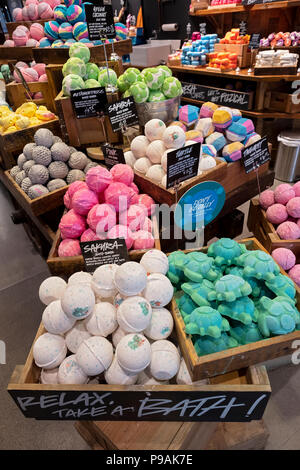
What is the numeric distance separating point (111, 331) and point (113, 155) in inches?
39.4

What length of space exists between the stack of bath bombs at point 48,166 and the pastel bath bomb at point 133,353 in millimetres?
1232

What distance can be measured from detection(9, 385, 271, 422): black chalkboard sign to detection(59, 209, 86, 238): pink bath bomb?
27.7 inches

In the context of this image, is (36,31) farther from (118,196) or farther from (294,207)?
(294,207)

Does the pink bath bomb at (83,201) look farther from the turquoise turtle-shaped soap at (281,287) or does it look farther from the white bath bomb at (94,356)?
the turquoise turtle-shaped soap at (281,287)

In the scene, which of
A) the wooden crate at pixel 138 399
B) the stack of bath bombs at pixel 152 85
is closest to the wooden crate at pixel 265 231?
the wooden crate at pixel 138 399

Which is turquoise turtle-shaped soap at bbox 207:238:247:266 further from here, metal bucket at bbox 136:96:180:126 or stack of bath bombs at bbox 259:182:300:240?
metal bucket at bbox 136:96:180:126

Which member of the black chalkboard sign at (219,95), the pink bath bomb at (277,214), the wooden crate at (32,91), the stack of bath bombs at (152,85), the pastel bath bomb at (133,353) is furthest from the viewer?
the black chalkboard sign at (219,95)

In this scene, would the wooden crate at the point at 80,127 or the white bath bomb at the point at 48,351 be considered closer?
the white bath bomb at the point at 48,351

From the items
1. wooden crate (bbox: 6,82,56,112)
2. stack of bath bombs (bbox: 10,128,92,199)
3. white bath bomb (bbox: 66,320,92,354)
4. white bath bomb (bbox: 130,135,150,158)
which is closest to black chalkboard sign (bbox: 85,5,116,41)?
stack of bath bombs (bbox: 10,128,92,199)

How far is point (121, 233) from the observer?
1303mm

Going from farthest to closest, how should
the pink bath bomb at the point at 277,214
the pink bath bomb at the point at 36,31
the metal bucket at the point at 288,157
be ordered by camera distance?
the metal bucket at the point at 288,157 < the pink bath bomb at the point at 36,31 < the pink bath bomb at the point at 277,214

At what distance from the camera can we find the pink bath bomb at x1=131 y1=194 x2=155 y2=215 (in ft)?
5.05

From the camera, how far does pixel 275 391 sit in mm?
1603

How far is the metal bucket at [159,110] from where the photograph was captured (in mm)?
1888
